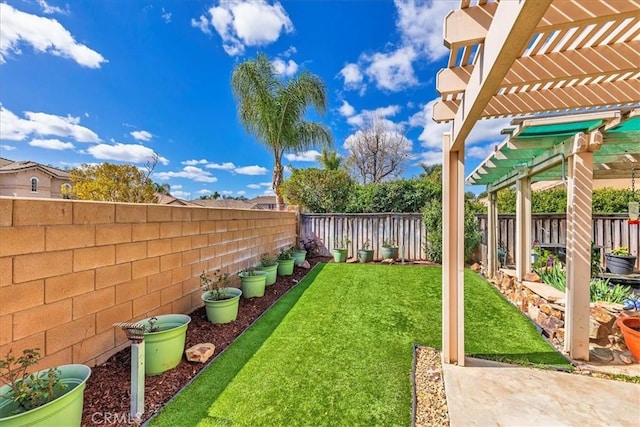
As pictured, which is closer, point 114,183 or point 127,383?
point 127,383

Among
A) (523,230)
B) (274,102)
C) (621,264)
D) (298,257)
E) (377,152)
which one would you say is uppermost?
(377,152)

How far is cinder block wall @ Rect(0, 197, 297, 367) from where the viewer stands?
69.3 inches

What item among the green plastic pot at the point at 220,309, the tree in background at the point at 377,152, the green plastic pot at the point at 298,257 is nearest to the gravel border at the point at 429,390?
the green plastic pot at the point at 220,309

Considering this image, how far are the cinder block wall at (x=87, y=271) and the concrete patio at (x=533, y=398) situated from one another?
2.89 meters

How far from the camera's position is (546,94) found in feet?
7.46

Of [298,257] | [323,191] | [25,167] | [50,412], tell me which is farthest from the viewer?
[25,167]

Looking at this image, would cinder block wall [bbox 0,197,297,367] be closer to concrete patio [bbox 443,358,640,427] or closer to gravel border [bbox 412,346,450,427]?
gravel border [bbox 412,346,450,427]

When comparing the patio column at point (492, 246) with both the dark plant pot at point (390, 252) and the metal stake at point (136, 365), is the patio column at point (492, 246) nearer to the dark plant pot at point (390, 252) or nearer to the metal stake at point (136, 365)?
the dark plant pot at point (390, 252)

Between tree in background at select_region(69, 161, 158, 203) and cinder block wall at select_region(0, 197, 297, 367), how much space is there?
739 centimetres

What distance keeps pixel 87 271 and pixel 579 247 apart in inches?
176

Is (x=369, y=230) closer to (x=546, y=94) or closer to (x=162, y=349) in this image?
(x=546, y=94)

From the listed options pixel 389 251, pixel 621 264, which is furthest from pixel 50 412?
pixel 621 264

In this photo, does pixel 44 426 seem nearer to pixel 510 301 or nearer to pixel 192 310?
pixel 192 310

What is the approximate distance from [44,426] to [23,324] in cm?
78
